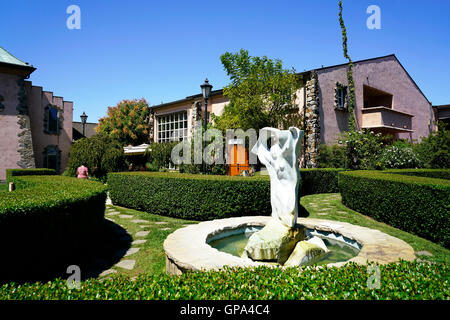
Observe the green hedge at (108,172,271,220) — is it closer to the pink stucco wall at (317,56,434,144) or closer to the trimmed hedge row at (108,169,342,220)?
the trimmed hedge row at (108,169,342,220)

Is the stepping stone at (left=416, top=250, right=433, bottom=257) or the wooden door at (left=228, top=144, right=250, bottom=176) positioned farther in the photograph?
the wooden door at (left=228, top=144, right=250, bottom=176)

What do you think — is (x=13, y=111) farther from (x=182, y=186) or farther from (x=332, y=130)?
(x=332, y=130)

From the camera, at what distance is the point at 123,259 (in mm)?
5352

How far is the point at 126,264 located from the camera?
5113 mm

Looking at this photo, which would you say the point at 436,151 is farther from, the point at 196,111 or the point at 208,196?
the point at 196,111

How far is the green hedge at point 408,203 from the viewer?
617cm

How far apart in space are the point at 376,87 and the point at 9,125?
2614cm

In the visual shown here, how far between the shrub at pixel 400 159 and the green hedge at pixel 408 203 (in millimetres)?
6795

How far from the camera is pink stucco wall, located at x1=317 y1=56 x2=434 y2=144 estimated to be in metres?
16.4

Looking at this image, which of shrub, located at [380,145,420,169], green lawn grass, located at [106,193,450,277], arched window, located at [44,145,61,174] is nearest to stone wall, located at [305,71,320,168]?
shrub, located at [380,145,420,169]

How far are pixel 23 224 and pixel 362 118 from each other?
63.1 ft

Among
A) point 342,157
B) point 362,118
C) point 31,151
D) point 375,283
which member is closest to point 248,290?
point 375,283

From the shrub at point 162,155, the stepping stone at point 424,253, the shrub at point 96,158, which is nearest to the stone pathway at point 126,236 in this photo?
the stepping stone at point 424,253

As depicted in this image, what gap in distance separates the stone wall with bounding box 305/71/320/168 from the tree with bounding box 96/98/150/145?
1597 cm
